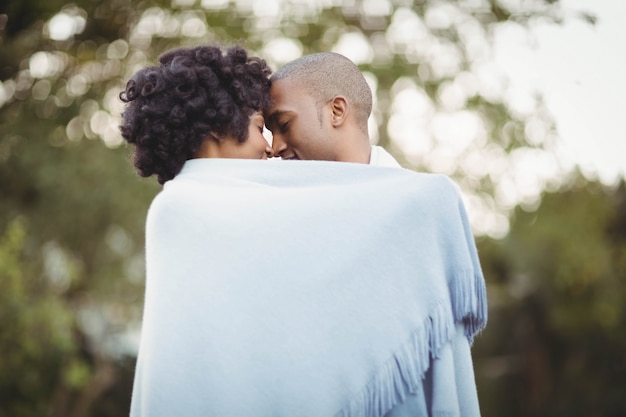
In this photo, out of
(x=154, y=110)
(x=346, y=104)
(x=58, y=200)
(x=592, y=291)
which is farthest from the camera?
(x=592, y=291)

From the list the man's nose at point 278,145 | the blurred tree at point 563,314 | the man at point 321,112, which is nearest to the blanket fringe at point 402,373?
the man at point 321,112

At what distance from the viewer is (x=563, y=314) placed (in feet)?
47.9

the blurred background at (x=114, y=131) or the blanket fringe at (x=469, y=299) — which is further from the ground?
the blanket fringe at (x=469, y=299)

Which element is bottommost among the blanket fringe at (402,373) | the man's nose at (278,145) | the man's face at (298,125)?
the blanket fringe at (402,373)

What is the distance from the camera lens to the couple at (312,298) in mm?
2287

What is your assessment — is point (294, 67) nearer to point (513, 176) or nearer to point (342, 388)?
point (342, 388)

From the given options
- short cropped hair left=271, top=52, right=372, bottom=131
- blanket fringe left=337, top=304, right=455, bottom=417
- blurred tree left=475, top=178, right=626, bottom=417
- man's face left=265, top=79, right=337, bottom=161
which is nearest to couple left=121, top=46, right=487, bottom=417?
blanket fringe left=337, top=304, right=455, bottom=417

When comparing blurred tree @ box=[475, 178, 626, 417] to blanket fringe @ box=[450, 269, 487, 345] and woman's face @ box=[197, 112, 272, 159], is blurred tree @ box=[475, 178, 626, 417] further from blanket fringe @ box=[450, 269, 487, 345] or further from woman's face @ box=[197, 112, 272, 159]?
woman's face @ box=[197, 112, 272, 159]

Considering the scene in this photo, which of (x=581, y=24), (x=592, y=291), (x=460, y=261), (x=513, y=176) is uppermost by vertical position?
(x=460, y=261)

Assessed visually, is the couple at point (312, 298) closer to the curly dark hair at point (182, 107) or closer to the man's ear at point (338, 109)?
the curly dark hair at point (182, 107)

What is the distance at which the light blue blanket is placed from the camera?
2287 mm

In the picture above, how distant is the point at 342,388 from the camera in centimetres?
229

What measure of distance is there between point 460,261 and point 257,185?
2.21 feet

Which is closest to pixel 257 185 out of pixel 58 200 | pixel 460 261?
pixel 460 261
